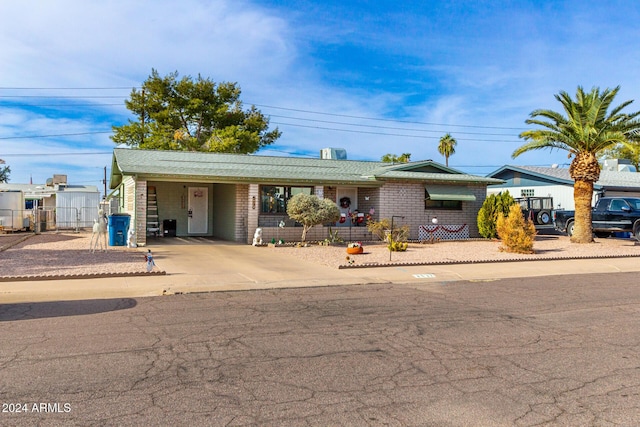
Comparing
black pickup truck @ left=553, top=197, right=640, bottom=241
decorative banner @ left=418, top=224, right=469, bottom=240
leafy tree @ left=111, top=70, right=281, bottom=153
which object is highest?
leafy tree @ left=111, top=70, right=281, bottom=153

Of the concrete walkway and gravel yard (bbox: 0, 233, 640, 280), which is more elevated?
gravel yard (bbox: 0, 233, 640, 280)

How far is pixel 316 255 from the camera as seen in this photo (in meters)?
16.9

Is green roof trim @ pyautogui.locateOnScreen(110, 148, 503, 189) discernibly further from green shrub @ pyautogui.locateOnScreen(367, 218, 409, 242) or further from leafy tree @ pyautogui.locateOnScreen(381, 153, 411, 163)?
leafy tree @ pyautogui.locateOnScreen(381, 153, 411, 163)

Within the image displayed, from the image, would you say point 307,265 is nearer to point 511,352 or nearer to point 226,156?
point 511,352

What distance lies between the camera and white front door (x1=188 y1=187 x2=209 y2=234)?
24.5 meters

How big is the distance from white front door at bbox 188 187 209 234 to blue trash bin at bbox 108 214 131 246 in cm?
589

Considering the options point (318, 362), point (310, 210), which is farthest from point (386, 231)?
point (318, 362)

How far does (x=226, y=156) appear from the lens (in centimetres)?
2550

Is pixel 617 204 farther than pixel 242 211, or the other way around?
pixel 617 204

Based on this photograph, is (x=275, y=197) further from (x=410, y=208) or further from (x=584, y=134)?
(x=584, y=134)

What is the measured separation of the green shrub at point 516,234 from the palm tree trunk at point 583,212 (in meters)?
5.06

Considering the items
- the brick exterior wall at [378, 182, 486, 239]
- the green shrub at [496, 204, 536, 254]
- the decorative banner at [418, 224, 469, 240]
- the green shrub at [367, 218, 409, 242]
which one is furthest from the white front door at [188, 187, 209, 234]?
the green shrub at [496, 204, 536, 254]

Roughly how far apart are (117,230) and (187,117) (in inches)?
1024

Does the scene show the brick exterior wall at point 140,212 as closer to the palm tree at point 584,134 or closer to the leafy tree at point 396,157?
the palm tree at point 584,134
